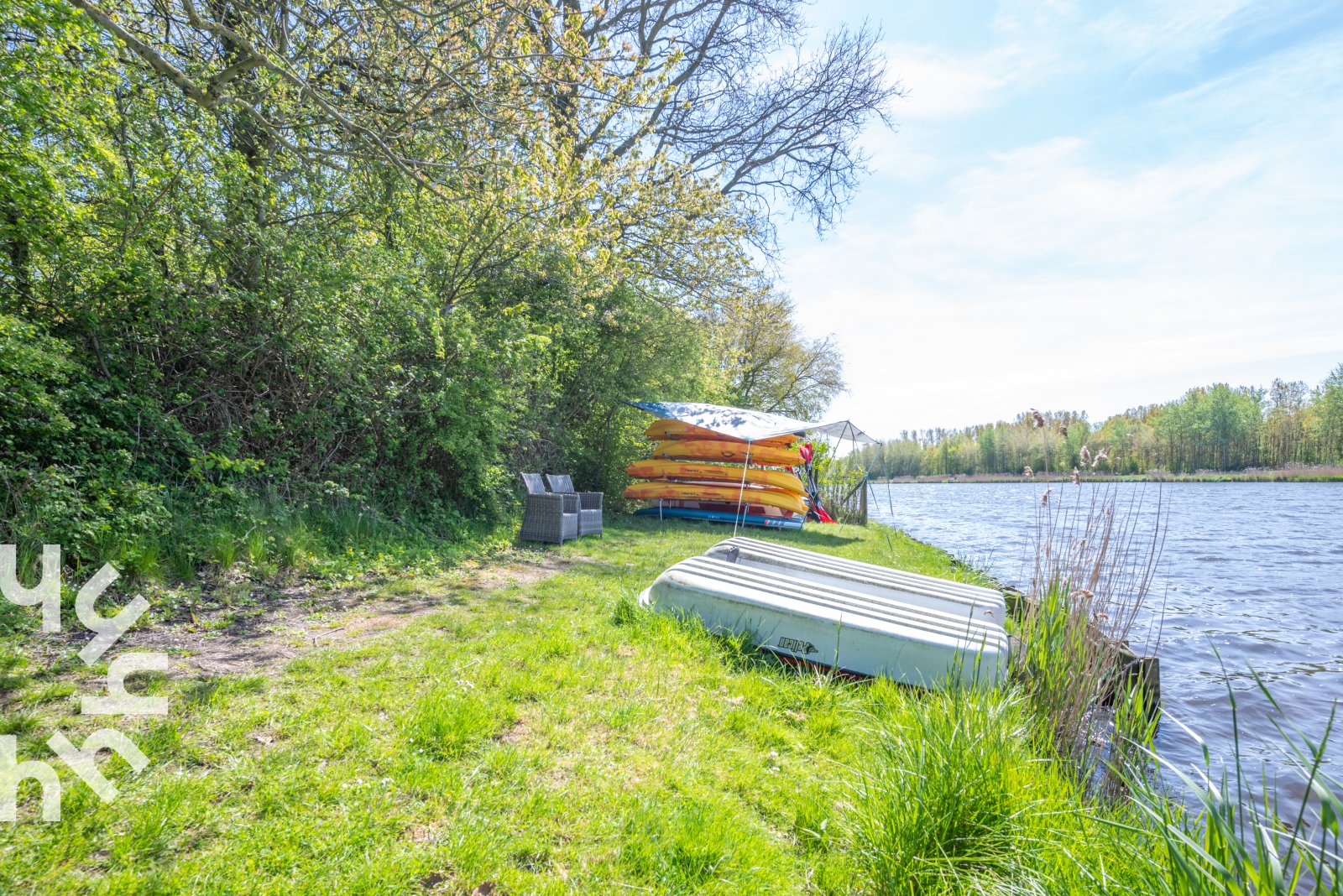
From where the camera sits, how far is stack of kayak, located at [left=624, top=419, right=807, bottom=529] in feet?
38.4

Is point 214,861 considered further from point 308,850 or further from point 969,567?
point 969,567

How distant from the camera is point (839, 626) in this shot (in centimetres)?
369

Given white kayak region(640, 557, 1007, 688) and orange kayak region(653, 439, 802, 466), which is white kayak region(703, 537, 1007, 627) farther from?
orange kayak region(653, 439, 802, 466)

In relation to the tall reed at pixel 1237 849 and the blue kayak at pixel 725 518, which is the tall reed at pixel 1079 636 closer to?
the tall reed at pixel 1237 849

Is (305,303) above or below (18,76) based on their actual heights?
below

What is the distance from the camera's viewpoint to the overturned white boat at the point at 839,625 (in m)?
3.40

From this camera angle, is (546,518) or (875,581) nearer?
(875,581)

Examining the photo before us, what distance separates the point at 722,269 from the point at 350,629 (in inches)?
382

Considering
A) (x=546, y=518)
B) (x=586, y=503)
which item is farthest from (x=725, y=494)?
(x=546, y=518)

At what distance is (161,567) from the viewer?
13.8 ft

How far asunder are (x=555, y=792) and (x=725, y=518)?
9832 mm

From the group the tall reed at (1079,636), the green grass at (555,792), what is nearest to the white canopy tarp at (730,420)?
the tall reed at (1079,636)

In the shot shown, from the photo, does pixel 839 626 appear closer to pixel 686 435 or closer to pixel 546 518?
pixel 546 518

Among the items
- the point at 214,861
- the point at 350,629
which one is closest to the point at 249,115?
the point at 350,629
